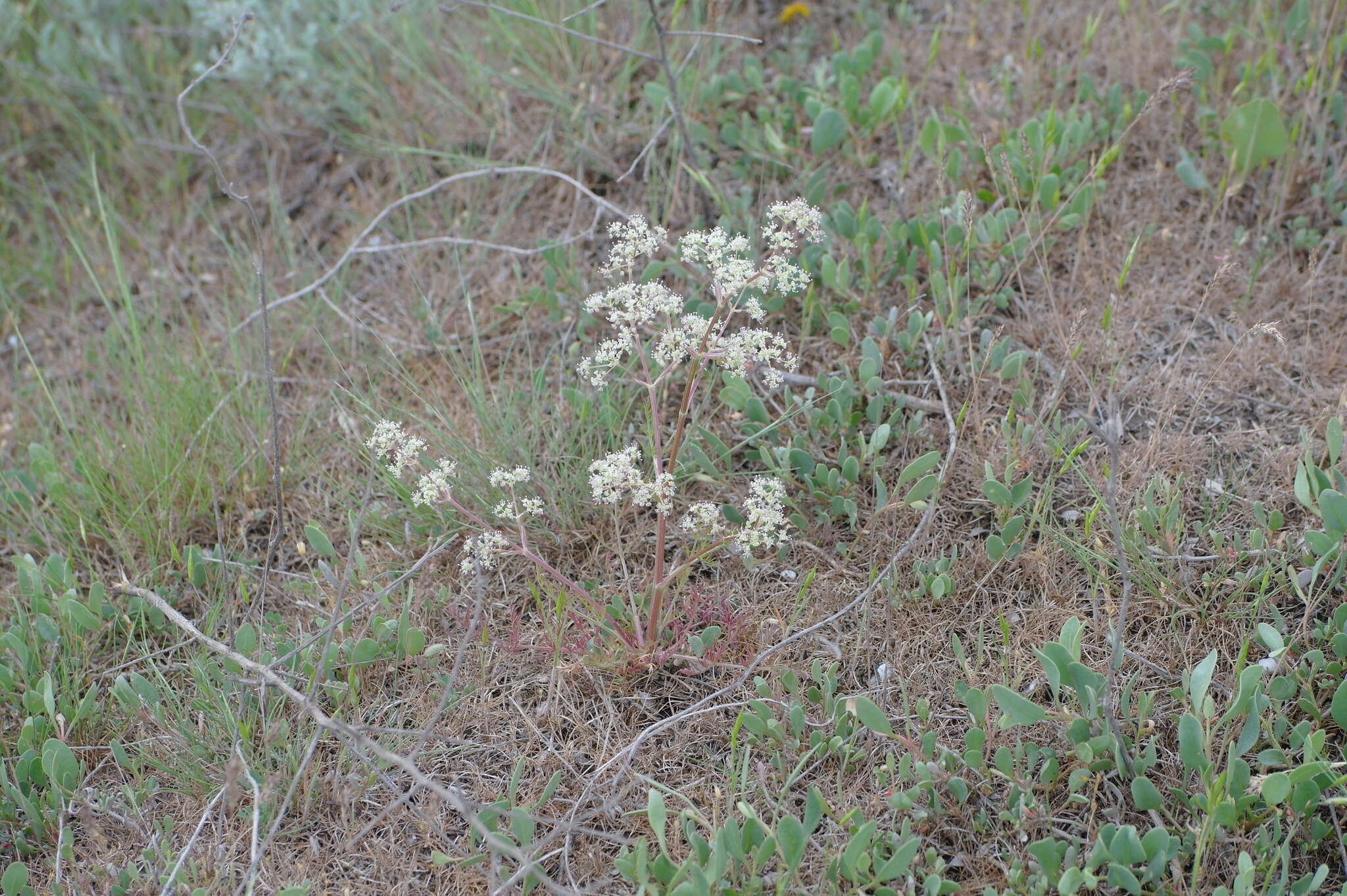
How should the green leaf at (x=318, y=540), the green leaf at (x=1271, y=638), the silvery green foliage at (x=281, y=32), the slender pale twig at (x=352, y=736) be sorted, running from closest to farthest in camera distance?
1. the slender pale twig at (x=352, y=736)
2. the green leaf at (x=1271, y=638)
3. the green leaf at (x=318, y=540)
4. the silvery green foliage at (x=281, y=32)

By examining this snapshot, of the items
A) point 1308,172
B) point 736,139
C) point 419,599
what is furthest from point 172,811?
point 1308,172

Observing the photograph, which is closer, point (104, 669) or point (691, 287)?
point (104, 669)

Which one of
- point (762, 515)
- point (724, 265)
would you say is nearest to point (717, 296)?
point (724, 265)

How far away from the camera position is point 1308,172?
2994 mm

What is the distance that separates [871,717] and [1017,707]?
0.27 metres

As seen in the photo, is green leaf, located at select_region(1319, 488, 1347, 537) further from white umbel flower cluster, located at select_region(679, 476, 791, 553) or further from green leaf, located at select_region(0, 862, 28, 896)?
green leaf, located at select_region(0, 862, 28, 896)

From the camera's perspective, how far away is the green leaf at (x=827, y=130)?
3.13m

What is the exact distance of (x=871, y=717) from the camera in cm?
199

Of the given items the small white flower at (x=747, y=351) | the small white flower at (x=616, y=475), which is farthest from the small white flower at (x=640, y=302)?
the small white flower at (x=616, y=475)

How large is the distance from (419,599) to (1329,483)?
2.07 meters

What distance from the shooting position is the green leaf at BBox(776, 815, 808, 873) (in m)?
1.83

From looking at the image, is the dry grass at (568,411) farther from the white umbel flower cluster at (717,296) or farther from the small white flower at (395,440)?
the white umbel flower cluster at (717,296)

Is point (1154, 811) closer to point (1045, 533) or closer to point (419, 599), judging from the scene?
point (1045, 533)

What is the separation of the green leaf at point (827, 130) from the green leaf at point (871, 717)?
72.5 inches
